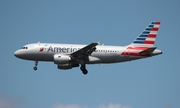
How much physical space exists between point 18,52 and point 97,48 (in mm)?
11799

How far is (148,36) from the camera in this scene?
6072 centimetres

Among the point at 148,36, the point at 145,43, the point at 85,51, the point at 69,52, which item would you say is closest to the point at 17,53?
the point at 69,52

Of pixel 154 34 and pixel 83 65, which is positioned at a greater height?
pixel 154 34

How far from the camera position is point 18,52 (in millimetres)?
57875

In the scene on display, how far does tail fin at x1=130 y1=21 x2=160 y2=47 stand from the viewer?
2352 inches

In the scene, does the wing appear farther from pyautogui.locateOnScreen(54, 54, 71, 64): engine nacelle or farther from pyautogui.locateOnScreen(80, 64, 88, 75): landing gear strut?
pyautogui.locateOnScreen(80, 64, 88, 75): landing gear strut

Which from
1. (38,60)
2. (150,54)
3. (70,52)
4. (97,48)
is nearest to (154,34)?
(150,54)

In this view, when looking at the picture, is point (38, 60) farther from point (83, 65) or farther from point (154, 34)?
point (154, 34)

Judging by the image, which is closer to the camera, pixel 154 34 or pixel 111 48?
pixel 111 48

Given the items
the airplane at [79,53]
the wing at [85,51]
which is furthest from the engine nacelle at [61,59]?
the wing at [85,51]

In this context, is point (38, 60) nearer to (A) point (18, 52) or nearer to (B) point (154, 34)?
(A) point (18, 52)

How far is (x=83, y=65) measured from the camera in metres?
57.0

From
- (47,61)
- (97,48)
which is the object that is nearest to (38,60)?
(47,61)

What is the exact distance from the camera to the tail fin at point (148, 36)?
5974 centimetres
